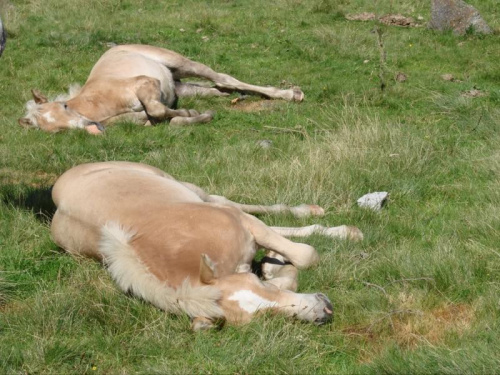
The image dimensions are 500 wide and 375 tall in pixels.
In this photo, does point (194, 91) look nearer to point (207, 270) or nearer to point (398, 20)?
point (398, 20)

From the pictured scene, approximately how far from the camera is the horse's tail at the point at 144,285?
437 cm

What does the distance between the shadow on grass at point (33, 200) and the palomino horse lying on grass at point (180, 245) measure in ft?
1.95

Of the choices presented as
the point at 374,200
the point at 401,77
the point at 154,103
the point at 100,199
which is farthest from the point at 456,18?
the point at 100,199

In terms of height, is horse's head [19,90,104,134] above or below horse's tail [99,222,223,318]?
below

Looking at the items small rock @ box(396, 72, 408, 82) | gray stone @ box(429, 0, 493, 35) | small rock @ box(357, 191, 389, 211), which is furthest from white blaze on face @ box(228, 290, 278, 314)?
gray stone @ box(429, 0, 493, 35)

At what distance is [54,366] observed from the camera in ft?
13.8

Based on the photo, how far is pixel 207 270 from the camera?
4383 mm

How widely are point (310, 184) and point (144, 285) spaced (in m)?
2.48

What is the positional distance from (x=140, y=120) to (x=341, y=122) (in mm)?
2653

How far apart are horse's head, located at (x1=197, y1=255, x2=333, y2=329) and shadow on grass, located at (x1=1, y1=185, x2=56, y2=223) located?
2.33 metres

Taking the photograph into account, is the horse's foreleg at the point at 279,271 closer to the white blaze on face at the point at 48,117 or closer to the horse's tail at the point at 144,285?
the horse's tail at the point at 144,285

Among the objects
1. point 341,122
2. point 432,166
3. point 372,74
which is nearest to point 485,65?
point 372,74

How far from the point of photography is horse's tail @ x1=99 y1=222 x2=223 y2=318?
4.37 metres

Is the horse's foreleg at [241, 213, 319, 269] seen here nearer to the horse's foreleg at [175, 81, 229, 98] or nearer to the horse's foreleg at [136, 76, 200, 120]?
the horse's foreleg at [136, 76, 200, 120]
